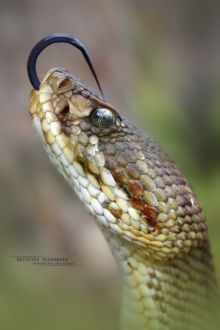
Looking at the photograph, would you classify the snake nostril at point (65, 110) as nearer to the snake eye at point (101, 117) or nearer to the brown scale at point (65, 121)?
the brown scale at point (65, 121)

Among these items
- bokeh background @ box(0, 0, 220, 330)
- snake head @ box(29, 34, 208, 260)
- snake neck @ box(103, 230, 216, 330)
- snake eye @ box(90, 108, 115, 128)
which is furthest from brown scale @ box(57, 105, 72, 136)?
bokeh background @ box(0, 0, 220, 330)

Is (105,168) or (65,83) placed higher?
(65,83)

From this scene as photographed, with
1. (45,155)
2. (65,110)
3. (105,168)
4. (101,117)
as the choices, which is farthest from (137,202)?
(45,155)

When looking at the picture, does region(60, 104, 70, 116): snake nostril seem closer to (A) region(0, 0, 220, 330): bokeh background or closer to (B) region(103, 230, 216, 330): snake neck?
(B) region(103, 230, 216, 330): snake neck

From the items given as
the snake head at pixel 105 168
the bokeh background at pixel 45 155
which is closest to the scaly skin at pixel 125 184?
the snake head at pixel 105 168

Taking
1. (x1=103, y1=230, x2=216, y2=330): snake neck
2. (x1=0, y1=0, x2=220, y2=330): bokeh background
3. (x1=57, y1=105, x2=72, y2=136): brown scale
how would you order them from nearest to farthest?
1. (x1=57, y1=105, x2=72, y2=136): brown scale
2. (x1=103, y1=230, x2=216, y2=330): snake neck
3. (x1=0, y1=0, x2=220, y2=330): bokeh background

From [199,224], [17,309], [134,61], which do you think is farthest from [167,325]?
[134,61]

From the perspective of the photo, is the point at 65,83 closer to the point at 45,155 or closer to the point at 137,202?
the point at 137,202
